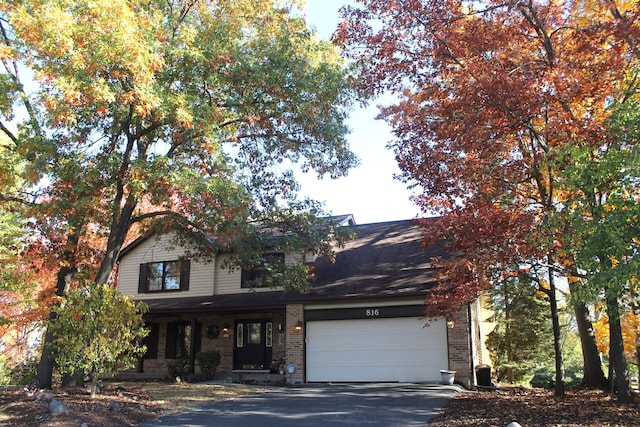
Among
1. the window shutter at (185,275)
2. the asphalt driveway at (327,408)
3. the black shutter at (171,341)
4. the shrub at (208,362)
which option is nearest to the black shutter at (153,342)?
the black shutter at (171,341)

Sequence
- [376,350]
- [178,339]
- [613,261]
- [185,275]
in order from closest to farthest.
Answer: [613,261] < [376,350] < [185,275] < [178,339]

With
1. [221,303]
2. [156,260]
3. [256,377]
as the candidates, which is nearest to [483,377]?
[256,377]

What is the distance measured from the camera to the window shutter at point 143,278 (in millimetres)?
22859

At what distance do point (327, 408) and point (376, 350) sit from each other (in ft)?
19.7

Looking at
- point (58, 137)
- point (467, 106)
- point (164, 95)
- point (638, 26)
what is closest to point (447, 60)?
point (467, 106)

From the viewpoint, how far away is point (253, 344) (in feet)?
67.3

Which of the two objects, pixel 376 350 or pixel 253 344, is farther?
pixel 253 344

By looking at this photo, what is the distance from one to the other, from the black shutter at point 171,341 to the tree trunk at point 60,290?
707 centimetres

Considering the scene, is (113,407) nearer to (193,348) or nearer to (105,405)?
(105,405)

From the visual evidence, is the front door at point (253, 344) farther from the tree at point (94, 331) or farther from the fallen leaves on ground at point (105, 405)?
the tree at point (94, 331)

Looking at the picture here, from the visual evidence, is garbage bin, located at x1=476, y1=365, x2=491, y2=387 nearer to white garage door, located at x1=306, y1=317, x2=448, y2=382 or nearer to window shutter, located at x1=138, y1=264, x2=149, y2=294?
white garage door, located at x1=306, y1=317, x2=448, y2=382

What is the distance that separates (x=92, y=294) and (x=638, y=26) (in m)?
13.0

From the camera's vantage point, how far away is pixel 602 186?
801 cm

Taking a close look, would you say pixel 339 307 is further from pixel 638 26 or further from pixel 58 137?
pixel 638 26
